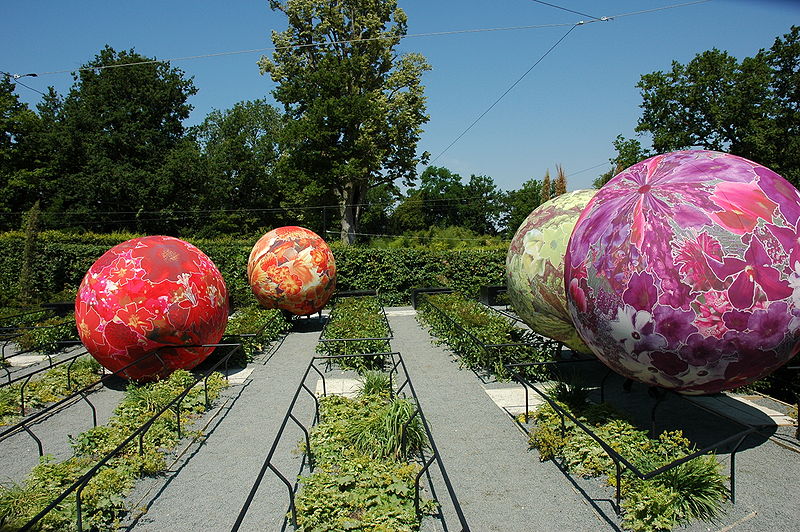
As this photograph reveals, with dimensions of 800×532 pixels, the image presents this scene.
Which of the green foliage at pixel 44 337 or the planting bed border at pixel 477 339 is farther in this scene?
the green foliage at pixel 44 337

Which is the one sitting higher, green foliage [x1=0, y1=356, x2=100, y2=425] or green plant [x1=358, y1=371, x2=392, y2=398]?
green plant [x1=358, y1=371, x2=392, y2=398]

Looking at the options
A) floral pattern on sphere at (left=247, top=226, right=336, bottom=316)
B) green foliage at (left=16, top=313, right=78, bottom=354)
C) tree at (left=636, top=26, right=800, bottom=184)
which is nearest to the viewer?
green foliage at (left=16, top=313, right=78, bottom=354)

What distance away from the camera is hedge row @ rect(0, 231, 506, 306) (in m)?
21.6

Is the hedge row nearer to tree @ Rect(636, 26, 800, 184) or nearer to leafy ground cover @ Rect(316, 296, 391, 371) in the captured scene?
leafy ground cover @ Rect(316, 296, 391, 371)

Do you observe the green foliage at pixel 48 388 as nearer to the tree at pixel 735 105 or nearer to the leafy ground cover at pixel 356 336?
the leafy ground cover at pixel 356 336

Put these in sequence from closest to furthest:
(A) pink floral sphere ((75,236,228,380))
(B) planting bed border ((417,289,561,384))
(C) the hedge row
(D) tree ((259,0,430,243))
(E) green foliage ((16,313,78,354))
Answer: (A) pink floral sphere ((75,236,228,380)) → (B) planting bed border ((417,289,561,384)) → (E) green foliage ((16,313,78,354)) → (C) the hedge row → (D) tree ((259,0,430,243))

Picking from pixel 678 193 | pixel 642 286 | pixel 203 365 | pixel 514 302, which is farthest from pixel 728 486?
pixel 203 365

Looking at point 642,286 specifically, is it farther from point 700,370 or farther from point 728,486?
point 728,486

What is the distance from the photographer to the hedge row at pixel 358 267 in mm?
21641

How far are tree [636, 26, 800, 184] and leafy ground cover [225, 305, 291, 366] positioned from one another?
88.5 ft

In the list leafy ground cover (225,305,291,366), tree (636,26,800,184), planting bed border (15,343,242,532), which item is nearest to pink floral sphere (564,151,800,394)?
planting bed border (15,343,242,532)

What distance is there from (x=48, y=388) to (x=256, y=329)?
4819mm

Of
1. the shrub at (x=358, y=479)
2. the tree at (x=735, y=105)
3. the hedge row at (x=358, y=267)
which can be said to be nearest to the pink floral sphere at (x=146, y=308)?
the shrub at (x=358, y=479)

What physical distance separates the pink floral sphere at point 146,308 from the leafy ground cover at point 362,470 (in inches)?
120
